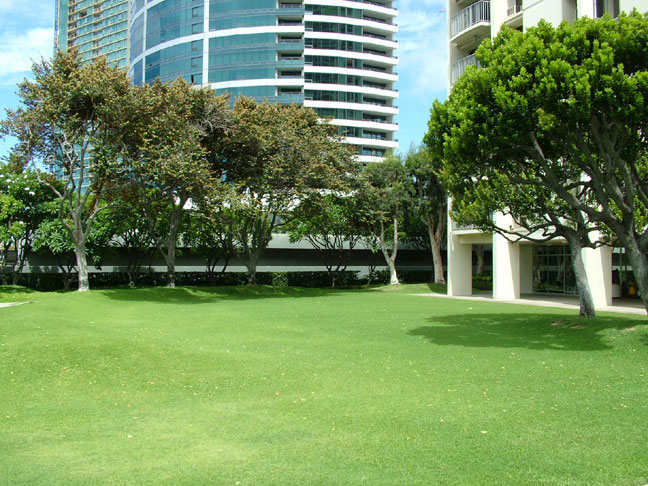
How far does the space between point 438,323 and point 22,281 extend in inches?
1173

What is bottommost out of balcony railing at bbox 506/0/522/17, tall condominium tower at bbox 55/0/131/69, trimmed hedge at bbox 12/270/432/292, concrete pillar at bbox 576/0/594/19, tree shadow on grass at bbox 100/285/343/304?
tree shadow on grass at bbox 100/285/343/304

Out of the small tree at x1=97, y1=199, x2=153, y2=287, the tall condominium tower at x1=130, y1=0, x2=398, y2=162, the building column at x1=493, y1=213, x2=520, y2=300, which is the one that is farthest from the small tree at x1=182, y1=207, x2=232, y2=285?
the tall condominium tower at x1=130, y1=0, x2=398, y2=162

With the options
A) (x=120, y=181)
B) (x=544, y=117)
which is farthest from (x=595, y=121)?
(x=120, y=181)

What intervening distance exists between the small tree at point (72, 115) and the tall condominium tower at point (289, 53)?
5138 centimetres

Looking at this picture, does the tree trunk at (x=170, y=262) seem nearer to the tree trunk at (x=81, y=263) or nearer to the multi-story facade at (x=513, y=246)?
the tree trunk at (x=81, y=263)

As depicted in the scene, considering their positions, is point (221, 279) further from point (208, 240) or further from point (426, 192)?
point (426, 192)

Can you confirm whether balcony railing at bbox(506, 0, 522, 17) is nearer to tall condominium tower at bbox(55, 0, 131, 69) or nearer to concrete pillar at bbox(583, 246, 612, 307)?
concrete pillar at bbox(583, 246, 612, 307)

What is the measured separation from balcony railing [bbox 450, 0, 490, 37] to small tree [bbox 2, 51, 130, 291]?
19.7 m

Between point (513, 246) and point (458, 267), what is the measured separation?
16.7 feet

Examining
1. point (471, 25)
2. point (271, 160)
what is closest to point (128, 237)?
point (271, 160)

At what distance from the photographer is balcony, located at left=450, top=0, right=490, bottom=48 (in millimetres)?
33000

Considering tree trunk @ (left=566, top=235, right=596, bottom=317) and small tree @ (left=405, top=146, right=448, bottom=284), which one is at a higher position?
small tree @ (left=405, top=146, right=448, bottom=284)

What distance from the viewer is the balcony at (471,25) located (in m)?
33.0

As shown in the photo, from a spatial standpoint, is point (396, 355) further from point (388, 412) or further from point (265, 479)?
point (265, 479)
